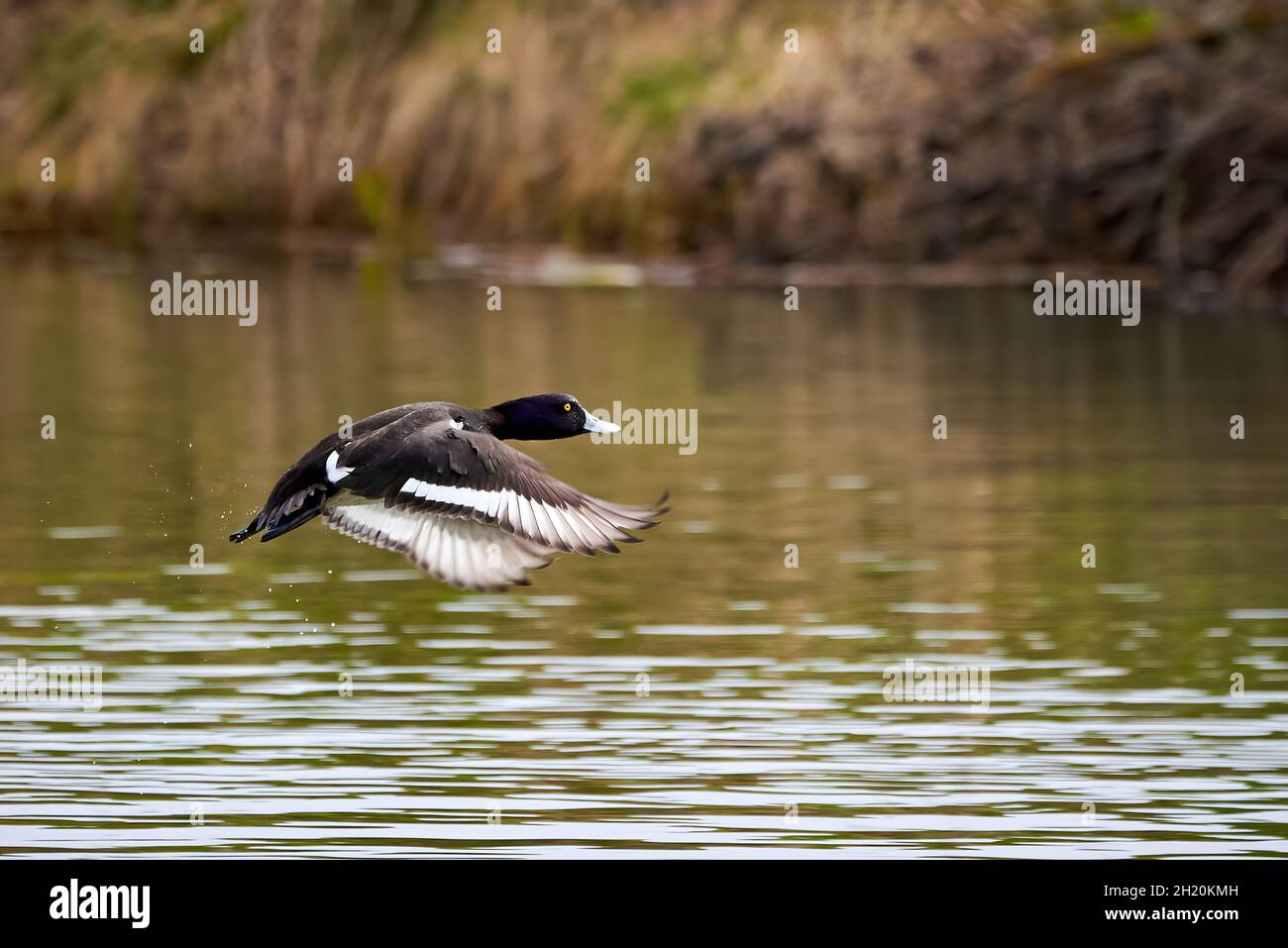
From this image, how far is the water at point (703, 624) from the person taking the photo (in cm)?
1132

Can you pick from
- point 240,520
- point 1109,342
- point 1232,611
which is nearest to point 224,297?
point 1109,342

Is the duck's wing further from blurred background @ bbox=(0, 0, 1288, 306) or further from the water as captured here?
blurred background @ bbox=(0, 0, 1288, 306)

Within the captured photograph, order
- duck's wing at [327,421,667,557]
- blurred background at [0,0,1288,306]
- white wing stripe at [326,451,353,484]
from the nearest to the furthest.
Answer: duck's wing at [327,421,667,557] → white wing stripe at [326,451,353,484] → blurred background at [0,0,1288,306]

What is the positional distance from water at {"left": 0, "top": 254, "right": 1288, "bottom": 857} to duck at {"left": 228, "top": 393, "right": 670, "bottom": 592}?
3.32ft

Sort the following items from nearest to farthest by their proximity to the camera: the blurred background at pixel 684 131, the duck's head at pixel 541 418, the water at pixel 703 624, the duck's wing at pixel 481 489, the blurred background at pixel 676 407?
the duck's wing at pixel 481 489 < the water at pixel 703 624 < the duck's head at pixel 541 418 < the blurred background at pixel 676 407 < the blurred background at pixel 684 131

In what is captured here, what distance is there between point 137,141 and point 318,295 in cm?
978

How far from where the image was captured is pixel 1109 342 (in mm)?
31906

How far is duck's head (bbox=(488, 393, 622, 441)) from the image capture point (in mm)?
11516

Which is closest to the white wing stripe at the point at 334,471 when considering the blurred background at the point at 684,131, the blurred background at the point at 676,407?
the blurred background at the point at 676,407

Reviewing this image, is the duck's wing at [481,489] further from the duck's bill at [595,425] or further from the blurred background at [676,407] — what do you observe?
the blurred background at [676,407]

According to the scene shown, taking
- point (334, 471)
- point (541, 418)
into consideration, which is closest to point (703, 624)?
point (541, 418)

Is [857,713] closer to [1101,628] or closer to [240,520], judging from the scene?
[1101,628]

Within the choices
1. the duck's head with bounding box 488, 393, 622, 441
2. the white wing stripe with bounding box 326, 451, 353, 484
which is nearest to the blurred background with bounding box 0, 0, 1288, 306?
the duck's head with bounding box 488, 393, 622, 441

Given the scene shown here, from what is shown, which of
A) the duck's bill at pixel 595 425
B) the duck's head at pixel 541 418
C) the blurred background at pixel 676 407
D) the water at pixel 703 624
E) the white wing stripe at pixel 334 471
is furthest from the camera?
the blurred background at pixel 676 407
